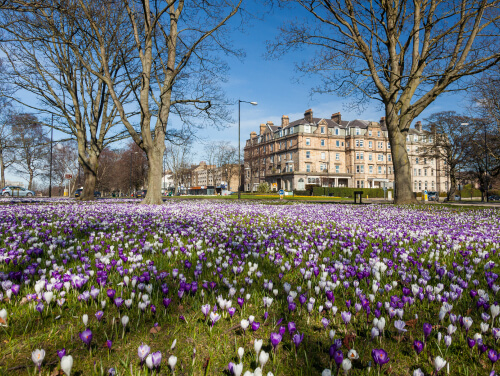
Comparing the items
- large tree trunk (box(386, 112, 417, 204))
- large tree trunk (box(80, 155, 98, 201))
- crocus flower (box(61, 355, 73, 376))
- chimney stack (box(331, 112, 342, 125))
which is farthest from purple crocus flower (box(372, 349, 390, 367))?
chimney stack (box(331, 112, 342, 125))

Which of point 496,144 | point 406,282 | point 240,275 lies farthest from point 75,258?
point 496,144

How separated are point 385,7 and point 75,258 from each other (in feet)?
58.8

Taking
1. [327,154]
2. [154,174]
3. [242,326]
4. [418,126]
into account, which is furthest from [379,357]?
[418,126]

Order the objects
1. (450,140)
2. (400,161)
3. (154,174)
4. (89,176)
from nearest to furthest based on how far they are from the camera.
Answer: (154,174) < (400,161) < (89,176) < (450,140)

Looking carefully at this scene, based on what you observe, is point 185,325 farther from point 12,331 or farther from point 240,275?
point 240,275

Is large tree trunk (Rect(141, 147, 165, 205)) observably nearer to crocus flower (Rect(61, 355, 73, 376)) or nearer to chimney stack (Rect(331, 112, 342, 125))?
crocus flower (Rect(61, 355, 73, 376))

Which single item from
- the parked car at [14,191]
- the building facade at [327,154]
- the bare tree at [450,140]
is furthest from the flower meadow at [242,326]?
the building facade at [327,154]

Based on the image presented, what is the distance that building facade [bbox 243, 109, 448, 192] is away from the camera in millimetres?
70125

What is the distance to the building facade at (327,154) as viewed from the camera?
230ft

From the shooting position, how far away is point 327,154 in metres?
72.6

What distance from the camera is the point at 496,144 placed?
3297 centimetres

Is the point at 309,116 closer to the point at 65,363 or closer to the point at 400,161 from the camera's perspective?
the point at 400,161

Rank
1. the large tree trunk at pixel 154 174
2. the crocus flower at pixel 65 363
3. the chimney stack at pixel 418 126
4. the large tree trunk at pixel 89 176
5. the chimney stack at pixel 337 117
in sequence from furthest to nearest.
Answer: the chimney stack at pixel 418 126 → the chimney stack at pixel 337 117 → the large tree trunk at pixel 89 176 → the large tree trunk at pixel 154 174 → the crocus flower at pixel 65 363

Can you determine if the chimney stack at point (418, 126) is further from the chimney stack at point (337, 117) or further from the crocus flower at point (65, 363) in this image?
the crocus flower at point (65, 363)
